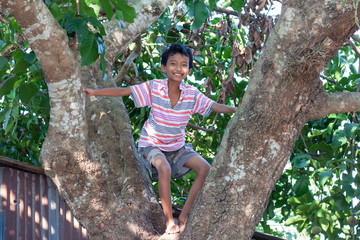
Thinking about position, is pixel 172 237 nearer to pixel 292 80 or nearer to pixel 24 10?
pixel 292 80

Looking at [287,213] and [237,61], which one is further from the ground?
[237,61]

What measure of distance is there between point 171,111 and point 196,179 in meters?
0.53

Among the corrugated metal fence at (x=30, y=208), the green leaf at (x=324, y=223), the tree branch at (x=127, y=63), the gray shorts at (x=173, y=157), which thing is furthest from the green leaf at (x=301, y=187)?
the corrugated metal fence at (x=30, y=208)

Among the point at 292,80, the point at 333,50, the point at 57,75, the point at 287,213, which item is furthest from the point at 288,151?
the point at 287,213

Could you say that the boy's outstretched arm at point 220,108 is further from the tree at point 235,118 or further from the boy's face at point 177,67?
the tree at point 235,118

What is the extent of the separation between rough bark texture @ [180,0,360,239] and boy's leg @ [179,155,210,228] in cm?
37

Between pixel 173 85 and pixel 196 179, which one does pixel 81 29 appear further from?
pixel 196 179

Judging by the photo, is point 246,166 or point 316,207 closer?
point 246,166

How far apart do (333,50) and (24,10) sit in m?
1.57

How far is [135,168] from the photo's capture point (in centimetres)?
306

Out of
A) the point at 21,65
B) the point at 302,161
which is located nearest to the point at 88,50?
the point at 21,65

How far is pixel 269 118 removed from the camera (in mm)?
2525

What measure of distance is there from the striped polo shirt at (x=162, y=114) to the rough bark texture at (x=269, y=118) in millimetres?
758

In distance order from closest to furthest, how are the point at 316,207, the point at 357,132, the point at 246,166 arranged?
1. the point at 246,166
2. the point at 316,207
3. the point at 357,132
